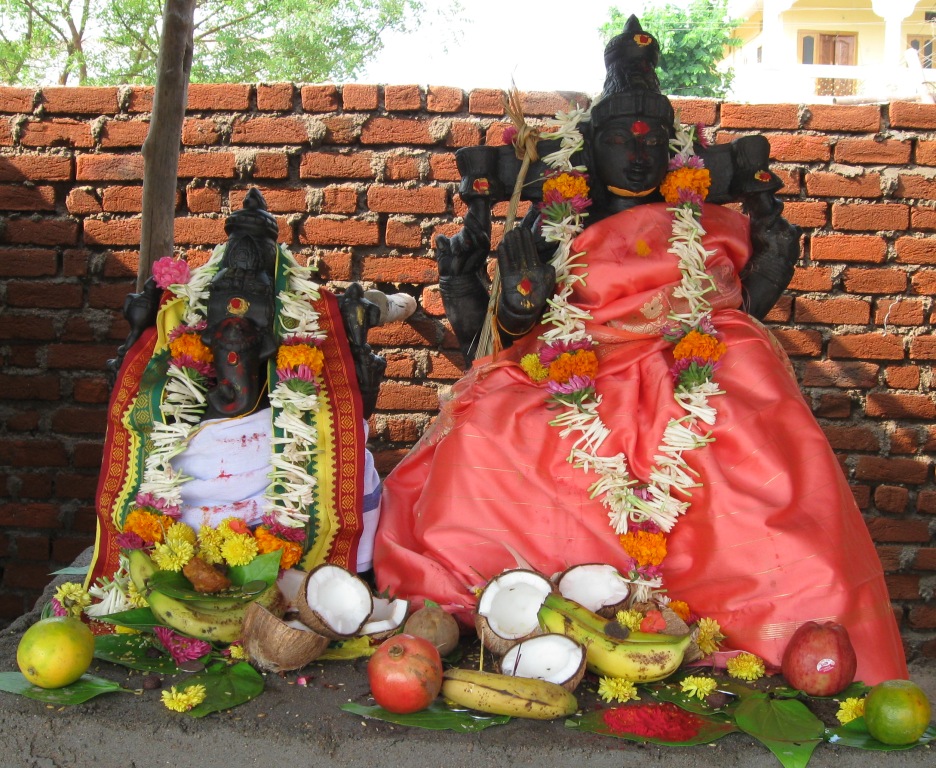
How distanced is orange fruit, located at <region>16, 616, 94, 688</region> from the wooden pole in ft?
3.92

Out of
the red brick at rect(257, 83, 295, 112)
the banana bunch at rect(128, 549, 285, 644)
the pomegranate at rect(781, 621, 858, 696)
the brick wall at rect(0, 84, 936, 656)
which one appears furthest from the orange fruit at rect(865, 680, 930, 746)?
the red brick at rect(257, 83, 295, 112)

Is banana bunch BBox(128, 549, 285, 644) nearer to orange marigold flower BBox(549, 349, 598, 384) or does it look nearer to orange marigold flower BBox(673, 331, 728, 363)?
orange marigold flower BBox(549, 349, 598, 384)

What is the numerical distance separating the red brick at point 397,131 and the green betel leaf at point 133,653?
2120 mm

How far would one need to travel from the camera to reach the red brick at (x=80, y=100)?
3480 millimetres

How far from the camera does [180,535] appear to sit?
2.06m

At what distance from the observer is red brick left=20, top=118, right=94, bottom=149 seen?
351cm

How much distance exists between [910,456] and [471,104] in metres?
2.16

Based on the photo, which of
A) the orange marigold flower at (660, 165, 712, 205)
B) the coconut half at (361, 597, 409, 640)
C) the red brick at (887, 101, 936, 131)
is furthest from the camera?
the red brick at (887, 101, 936, 131)

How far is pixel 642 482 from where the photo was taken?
2100 mm

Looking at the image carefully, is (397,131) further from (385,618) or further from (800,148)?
(385,618)

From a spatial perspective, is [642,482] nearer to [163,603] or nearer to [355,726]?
[355,726]

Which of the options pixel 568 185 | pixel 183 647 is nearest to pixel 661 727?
pixel 183 647

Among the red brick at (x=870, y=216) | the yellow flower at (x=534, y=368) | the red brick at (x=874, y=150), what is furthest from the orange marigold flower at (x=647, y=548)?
the red brick at (x=874, y=150)

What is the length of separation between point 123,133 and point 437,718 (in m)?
2.74
